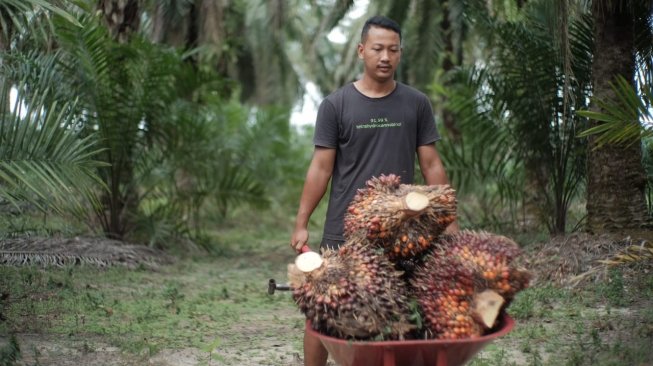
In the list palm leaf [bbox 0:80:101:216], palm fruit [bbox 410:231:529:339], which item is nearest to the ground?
palm leaf [bbox 0:80:101:216]

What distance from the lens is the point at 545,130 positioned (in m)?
8.96

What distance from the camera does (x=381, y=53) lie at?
4.23 m

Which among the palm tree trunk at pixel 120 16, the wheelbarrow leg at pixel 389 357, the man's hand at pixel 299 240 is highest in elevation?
the palm tree trunk at pixel 120 16

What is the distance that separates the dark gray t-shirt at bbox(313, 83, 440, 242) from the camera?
425 centimetres

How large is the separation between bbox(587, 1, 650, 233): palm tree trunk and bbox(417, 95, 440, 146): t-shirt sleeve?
3.58 metres

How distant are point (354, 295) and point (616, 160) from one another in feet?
16.2

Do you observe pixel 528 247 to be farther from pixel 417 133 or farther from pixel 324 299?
pixel 324 299

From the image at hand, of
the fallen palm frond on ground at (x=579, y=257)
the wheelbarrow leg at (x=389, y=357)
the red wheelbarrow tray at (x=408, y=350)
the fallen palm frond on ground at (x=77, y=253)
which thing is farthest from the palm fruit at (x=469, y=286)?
the fallen palm frond on ground at (x=77, y=253)

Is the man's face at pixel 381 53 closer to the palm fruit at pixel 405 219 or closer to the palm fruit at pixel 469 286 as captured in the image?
the palm fruit at pixel 405 219

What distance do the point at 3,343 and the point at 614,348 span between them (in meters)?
3.81

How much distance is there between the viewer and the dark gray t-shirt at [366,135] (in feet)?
14.0

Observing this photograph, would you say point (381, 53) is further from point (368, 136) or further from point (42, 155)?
point (42, 155)

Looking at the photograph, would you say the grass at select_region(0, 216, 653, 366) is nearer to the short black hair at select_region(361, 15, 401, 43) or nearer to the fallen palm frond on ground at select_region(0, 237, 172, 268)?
the fallen palm frond on ground at select_region(0, 237, 172, 268)

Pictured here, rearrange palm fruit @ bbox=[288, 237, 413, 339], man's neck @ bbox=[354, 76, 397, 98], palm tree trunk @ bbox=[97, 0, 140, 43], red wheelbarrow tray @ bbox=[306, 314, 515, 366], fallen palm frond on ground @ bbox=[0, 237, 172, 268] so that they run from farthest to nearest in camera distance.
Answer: palm tree trunk @ bbox=[97, 0, 140, 43]
fallen palm frond on ground @ bbox=[0, 237, 172, 268]
man's neck @ bbox=[354, 76, 397, 98]
palm fruit @ bbox=[288, 237, 413, 339]
red wheelbarrow tray @ bbox=[306, 314, 515, 366]
